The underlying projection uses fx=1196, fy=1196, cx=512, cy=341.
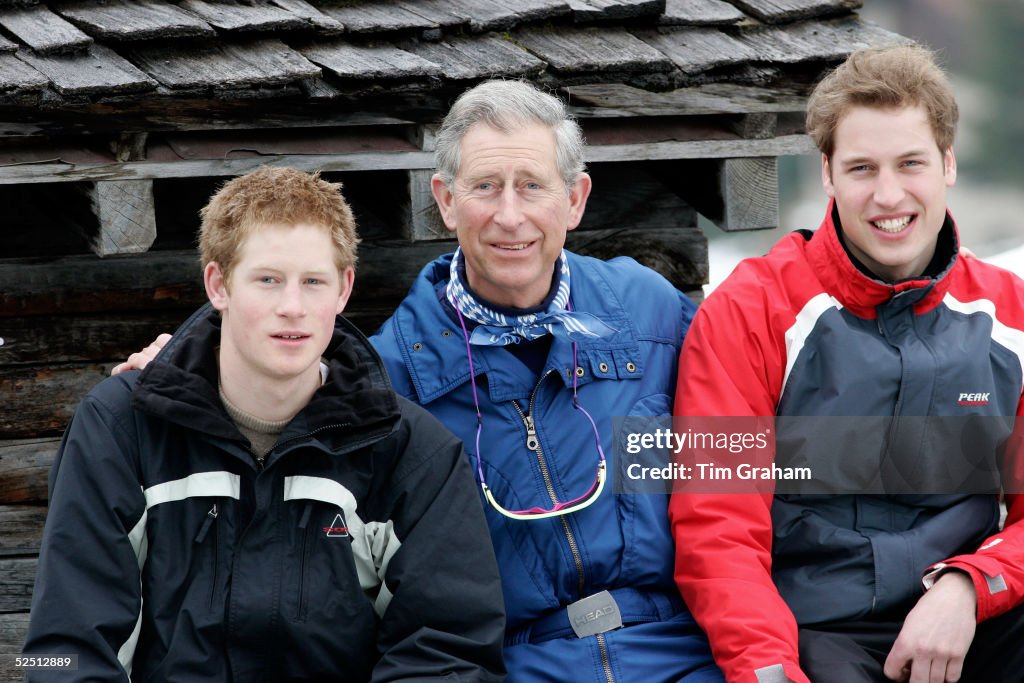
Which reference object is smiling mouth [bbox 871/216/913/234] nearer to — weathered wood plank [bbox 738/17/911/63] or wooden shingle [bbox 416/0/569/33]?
weathered wood plank [bbox 738/17/911/63]

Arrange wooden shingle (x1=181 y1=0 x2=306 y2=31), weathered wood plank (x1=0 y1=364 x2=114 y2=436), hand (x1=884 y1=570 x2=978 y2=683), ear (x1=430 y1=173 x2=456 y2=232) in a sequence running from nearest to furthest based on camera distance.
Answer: hand (x1=884 y1=570 x2=978 y2=683) → ear (x1=430 y1=173 x2=456 y2=232) → wooden shingle (x1=181 y1=0 x2=306 y2=31) → weathered wood plank (x1=0 y1=364 x2=114 y2=436)

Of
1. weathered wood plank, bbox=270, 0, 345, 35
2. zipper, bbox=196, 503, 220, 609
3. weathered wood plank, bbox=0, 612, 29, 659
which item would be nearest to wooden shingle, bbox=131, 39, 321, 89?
weathered wood plank, bbox=270, 0, 345, 35

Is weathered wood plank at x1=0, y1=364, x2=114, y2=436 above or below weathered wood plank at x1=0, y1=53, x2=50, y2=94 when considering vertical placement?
below

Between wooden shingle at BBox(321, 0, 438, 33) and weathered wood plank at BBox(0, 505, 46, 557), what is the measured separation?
1973mm

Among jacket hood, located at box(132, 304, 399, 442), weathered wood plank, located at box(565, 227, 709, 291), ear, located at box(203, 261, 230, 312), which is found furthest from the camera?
weathered wood plank, located at box(565, 227, 709, 291)

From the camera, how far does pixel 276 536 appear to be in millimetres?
2758

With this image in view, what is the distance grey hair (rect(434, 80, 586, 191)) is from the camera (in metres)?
3.19

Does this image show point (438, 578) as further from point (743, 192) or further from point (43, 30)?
point (743, 192)

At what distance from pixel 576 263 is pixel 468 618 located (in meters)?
1.17

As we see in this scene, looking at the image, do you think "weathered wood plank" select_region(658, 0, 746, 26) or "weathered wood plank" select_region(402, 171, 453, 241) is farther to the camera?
"weathered wood plank" select_region(658, 0, 746, 26)

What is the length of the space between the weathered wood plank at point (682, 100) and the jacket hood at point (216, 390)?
4.65 ft

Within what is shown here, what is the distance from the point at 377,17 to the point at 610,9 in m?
0.78

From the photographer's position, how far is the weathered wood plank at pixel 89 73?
10.6 ft

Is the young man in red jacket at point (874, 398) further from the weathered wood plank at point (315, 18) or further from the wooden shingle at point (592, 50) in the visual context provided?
the weathered wood plank at point (315, 18)
